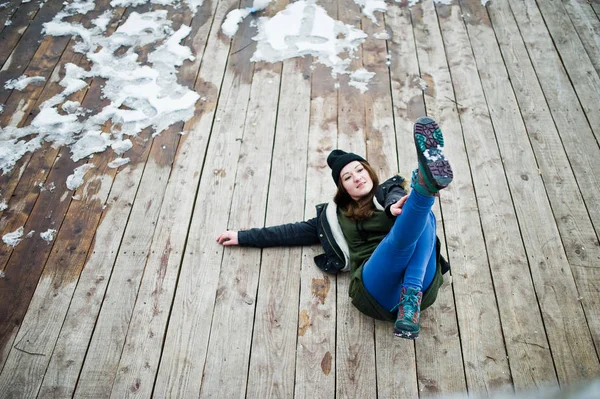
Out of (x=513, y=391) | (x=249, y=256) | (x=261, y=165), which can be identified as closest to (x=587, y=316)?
(x=513, y=391)

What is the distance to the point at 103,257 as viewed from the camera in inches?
86.6

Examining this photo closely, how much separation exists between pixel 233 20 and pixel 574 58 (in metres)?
1.94

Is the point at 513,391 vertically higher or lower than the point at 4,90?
lower

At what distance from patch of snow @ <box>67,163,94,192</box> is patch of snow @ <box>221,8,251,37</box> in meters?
1.20

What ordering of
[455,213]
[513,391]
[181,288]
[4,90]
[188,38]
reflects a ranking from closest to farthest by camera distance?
[513,391] < [181,288] < [455,213] < [4,90] < [188,38]

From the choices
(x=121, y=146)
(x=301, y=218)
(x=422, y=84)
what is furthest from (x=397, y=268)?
(x=121, y=146)

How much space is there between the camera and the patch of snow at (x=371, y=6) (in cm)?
332

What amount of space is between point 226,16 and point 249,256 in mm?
1788

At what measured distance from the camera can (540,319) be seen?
76.0 inches

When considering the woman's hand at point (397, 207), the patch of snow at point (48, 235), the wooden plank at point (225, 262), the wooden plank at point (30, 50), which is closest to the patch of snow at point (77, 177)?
the patch of snow at point (48, 235)

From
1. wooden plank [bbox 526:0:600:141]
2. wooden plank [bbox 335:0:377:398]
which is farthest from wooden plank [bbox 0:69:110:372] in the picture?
wooden plank [bbox 526:0:600:141]

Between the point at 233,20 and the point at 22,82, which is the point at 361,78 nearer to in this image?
the point at 233,20

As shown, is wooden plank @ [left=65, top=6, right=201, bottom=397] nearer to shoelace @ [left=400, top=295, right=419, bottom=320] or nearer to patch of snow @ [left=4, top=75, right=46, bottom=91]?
patch of snow @ [left=4, top=75, right=46, bottom=91]

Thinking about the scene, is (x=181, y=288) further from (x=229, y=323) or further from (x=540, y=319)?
(x=540, y=319)
